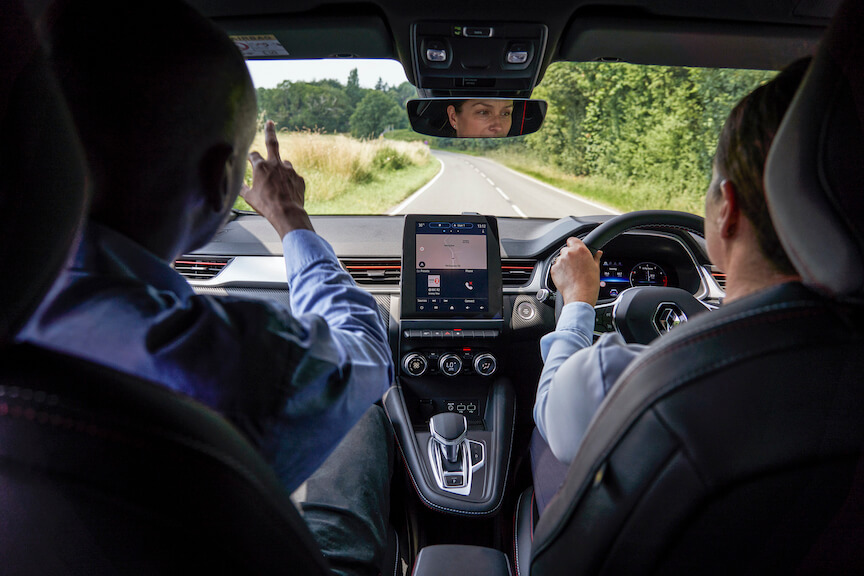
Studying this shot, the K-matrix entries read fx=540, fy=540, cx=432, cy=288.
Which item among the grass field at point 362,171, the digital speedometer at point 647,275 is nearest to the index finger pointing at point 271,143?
the grass field at point 362,171

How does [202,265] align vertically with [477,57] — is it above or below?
below

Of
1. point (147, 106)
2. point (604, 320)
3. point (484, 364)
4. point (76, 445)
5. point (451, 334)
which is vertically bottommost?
point (484, 364)

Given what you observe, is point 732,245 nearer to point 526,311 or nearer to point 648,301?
point 648,301

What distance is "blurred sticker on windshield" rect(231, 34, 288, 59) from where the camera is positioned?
2617mm

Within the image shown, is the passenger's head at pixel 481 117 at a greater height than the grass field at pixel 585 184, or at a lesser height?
greater

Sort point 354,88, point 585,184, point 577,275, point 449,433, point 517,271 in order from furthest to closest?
1. point 585,184
2. point 517,271
3. point 354,88
4. point 449,433
5. point 577,275

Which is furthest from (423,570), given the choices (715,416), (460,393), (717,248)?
(460,393)

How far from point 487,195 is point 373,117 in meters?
1.22

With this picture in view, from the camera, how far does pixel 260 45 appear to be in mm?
2709

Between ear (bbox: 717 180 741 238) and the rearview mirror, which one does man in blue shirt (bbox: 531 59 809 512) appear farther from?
the rearview mirror

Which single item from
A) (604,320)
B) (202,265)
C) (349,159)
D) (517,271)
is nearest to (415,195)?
(349,159)

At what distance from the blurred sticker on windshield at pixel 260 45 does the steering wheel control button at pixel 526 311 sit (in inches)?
73.1

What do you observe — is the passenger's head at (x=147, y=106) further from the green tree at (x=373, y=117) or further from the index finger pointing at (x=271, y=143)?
the green tree at (x=373, y=117)

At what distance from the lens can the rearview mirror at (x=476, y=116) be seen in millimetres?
2732
